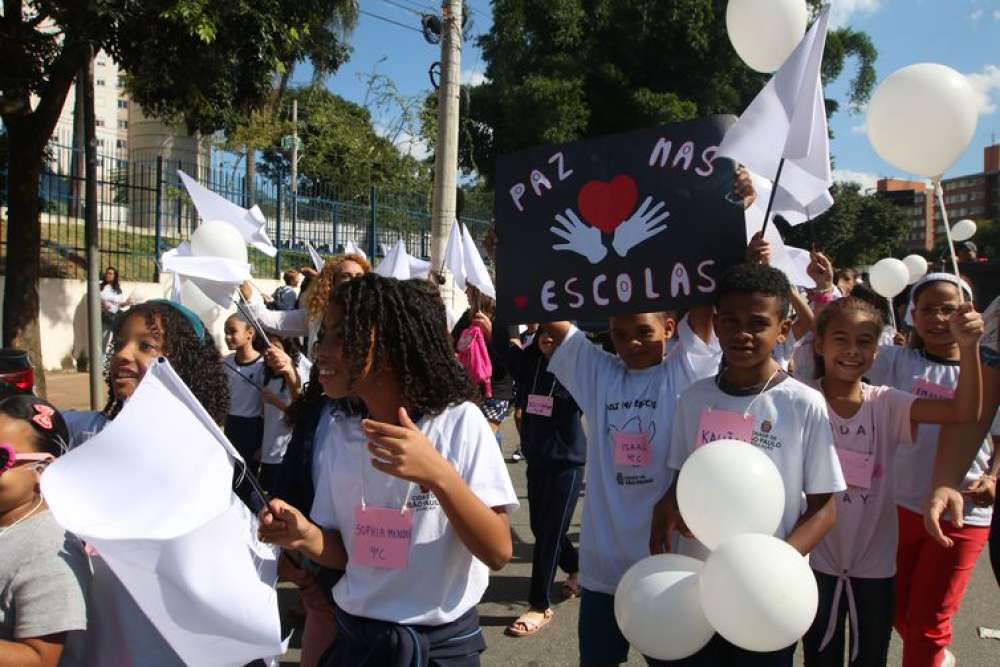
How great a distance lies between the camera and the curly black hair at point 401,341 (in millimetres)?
2004

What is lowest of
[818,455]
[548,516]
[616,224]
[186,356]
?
[548,516]

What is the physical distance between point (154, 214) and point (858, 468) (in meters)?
11.6

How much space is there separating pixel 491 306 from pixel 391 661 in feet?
13.6

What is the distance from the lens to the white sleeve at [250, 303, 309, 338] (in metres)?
4.66

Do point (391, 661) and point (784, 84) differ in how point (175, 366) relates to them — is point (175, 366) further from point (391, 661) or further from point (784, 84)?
point (784, 84)

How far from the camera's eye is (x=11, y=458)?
1.87m

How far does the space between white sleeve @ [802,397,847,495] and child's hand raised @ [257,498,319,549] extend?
1480mm

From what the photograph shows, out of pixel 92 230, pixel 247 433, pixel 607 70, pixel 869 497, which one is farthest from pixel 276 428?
pixel 607 70

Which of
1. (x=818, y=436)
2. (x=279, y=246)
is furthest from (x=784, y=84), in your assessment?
(x=279, y=246)

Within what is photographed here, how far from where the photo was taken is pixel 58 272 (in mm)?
11812

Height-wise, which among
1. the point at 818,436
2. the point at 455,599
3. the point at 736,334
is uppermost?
the point at 736,334

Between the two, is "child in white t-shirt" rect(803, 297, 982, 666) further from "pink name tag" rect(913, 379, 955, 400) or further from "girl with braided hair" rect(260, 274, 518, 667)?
"girl with braided hair" rect(260, 274, 518, 667)

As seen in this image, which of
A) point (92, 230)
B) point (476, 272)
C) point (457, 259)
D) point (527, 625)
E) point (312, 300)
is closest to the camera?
point (312, 300)

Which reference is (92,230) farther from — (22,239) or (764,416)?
(764,416)
